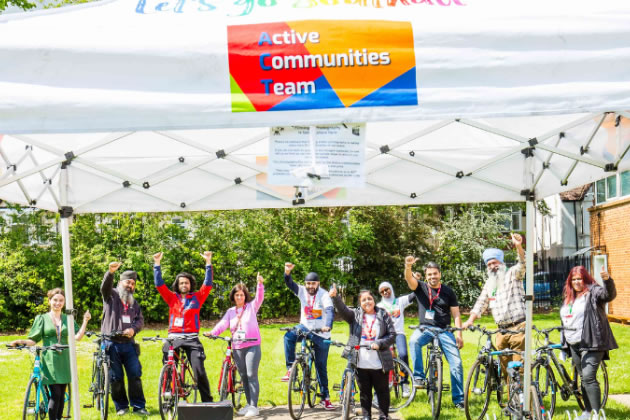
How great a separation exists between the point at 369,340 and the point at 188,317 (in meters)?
2.33

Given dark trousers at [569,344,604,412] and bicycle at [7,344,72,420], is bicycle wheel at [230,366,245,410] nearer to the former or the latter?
bicycle at [7,344,72,420]

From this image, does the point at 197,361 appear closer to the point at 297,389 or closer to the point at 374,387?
the point at 297,389

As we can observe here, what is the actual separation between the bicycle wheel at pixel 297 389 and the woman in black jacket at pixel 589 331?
3246mm

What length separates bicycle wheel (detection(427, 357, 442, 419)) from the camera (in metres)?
7.86

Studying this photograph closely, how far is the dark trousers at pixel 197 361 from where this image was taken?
799cm

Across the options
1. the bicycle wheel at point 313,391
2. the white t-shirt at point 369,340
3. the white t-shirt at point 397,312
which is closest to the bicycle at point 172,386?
the bicycle wheel at point 313,391

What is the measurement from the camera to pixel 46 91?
139 inches

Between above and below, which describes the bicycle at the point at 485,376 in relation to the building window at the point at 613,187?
below

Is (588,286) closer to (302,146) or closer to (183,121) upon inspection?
(302,146)

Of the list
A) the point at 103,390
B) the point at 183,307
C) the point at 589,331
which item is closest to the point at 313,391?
the point at 183,307

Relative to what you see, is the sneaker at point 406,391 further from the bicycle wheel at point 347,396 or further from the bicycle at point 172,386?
the bicycle at point 172,386

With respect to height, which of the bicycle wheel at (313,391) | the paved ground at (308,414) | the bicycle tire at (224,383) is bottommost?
the paved ground at (308,414)

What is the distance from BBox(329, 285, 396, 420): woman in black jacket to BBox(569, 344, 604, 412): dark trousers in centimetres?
214

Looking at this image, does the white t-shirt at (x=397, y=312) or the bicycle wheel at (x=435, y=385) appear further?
the white t-shirt at (x=397, y=312)
